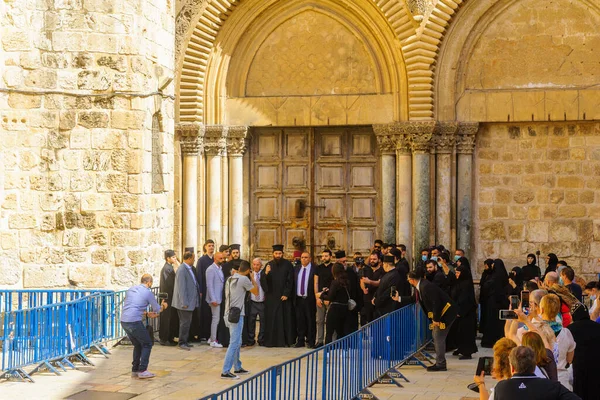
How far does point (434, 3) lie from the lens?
57.8ft

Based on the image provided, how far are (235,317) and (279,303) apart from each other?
3003mm

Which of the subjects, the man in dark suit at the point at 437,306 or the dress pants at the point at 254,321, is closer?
the man in dark suit at the point at 437,306

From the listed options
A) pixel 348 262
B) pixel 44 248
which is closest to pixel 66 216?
pixel 44 248

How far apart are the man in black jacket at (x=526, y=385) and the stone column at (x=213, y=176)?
1257 cm

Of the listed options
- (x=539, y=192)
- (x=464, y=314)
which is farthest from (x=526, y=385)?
(x=539, y=192)

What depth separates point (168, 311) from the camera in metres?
14.8

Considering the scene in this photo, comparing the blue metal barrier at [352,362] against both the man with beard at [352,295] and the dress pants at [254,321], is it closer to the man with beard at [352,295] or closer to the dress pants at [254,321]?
the man with beard at [352,295]

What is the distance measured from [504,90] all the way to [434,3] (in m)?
1.87

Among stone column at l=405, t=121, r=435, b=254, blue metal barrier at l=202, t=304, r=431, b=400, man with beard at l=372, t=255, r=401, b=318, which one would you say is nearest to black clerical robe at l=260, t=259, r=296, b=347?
blue metal barrier at l=202, t=304, r=431, b=400

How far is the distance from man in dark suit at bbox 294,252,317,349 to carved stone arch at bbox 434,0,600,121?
4515mm

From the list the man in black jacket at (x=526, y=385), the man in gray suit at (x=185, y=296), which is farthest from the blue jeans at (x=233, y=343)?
the man in black jacket at (x=526, y=385)

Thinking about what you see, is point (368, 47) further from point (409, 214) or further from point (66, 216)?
point (66, 216)

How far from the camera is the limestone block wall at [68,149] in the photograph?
14305mm

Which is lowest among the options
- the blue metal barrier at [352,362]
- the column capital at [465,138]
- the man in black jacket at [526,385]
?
the blue metal barrier at [352,362]
